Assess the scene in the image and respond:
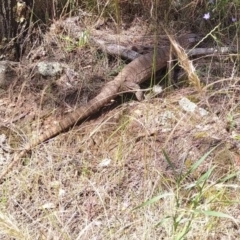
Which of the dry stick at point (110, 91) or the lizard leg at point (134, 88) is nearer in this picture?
the dry stick at point (110, 91)

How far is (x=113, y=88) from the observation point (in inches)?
142

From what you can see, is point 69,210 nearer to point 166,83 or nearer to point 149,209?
point 149,209

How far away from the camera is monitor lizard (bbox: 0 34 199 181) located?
3111 millimetres

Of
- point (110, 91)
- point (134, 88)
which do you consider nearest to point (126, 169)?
point (110, 91)

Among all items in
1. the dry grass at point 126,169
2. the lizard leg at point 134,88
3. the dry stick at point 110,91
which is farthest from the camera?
the lizard leg at point 134,88

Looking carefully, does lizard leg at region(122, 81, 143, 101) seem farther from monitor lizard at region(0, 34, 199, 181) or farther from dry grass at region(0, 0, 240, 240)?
dry grass at region(0, 0, 240, 240)

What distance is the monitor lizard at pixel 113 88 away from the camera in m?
3.11

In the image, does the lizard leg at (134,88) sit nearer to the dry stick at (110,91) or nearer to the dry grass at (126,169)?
the dry stick at (110,91)

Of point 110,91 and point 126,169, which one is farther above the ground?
point 110,91

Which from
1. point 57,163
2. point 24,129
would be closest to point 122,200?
point 57,163

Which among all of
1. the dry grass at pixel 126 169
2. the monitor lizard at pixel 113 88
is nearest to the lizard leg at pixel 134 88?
the monitor lizard at pixel 113 88

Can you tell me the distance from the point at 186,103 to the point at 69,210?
1171mm

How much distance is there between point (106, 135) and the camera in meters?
3.20

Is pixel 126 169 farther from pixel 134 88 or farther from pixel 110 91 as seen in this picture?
pixel 134 88
